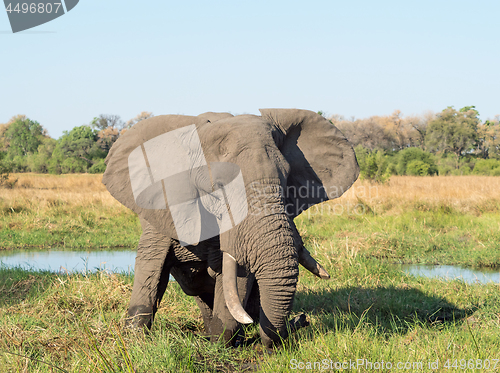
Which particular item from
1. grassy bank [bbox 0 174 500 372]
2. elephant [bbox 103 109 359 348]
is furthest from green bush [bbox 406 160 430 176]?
elephant [bbox 103 109 359 348]

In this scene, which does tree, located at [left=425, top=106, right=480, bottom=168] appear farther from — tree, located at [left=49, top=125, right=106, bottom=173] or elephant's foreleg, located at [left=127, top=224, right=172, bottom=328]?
elephant's foreleg, located at [left=127, top=224, right=172, bottom=328]

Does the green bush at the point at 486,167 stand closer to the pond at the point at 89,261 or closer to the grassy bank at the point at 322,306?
the grassy bank at the point at 322,306

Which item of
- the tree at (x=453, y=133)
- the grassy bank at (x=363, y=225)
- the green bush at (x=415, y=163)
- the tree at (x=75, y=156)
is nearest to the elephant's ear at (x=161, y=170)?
the grassy bank at (x=363, y=225)

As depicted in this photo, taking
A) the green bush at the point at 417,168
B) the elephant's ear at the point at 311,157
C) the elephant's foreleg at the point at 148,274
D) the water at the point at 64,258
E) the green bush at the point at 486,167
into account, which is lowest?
the green bush at the point at 486,167

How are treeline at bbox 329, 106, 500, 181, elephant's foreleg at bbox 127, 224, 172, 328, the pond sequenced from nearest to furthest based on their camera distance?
elephant's foreleg at bbox 127, 224, 172, 328 → the pond → treeline at bbox 329, 106, 500, 181


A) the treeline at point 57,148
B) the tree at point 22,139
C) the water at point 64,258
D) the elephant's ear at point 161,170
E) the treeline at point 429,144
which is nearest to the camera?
the elephant's ear at point 161,170

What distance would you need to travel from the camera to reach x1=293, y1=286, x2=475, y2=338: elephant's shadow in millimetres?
4859

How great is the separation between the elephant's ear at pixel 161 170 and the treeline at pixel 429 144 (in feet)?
51.5

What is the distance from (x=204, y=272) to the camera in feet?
13.9

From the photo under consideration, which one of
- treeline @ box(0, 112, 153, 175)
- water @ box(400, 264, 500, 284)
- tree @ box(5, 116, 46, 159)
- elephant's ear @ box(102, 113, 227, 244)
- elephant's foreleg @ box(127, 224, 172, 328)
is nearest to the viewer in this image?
elephant's ear @ box(102, 113, 227, 244)

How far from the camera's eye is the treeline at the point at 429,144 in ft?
94.7

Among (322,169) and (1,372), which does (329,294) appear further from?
(1,372)

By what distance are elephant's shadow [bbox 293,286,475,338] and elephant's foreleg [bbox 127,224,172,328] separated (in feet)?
5.38

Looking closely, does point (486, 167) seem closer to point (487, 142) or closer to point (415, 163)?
point (415, 163)
